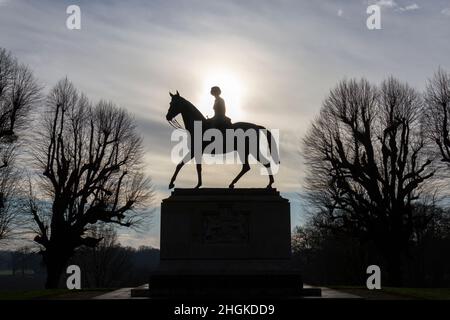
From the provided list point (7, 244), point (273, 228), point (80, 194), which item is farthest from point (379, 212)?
point (7, 244)

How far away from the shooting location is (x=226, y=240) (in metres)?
17.2

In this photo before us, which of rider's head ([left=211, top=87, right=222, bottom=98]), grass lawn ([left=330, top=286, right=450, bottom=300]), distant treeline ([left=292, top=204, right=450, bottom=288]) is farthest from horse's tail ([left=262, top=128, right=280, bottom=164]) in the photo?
distant treeline ([left=292, top=204, right=450, bottom=288])

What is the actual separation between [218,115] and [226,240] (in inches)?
170

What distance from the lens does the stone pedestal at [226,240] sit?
16297mm

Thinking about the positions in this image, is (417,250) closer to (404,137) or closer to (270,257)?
(404,137)

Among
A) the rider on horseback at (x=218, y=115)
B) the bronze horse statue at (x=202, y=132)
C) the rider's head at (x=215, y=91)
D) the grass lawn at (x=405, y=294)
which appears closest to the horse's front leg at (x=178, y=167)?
the bronze horse statue at (x=202, y=132)

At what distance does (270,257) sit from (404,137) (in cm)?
1541

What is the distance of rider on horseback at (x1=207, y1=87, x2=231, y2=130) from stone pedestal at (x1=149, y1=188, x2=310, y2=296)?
7.39 feet

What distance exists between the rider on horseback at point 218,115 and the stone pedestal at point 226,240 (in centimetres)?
225

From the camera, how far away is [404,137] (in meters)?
29.1

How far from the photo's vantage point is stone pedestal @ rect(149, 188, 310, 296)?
16.3 meters

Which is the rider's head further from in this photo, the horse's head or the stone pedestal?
the stone pedestal

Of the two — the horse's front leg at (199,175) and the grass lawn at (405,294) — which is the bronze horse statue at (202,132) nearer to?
the horse's front leg at (199,175)

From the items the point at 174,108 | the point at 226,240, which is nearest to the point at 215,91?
the point at 174,108
